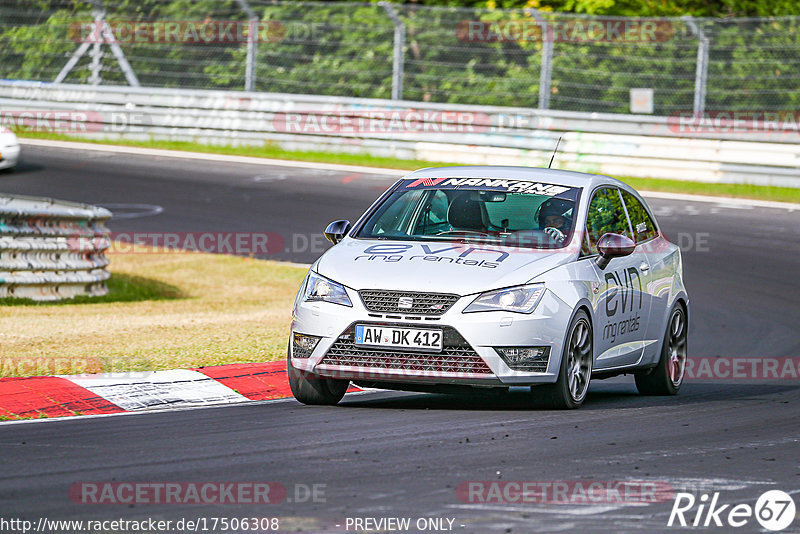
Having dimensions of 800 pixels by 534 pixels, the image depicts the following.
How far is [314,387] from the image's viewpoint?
880 centimetres

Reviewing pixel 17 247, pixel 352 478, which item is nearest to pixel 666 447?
pixel 352 478

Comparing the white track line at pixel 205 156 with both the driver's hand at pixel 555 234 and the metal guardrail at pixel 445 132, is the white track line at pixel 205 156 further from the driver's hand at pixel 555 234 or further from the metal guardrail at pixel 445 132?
the driver's hand at pixel 555 234

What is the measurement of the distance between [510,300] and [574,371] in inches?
31.0

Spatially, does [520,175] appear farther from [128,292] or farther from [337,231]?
[128,292]

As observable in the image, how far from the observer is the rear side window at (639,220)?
10297 mm

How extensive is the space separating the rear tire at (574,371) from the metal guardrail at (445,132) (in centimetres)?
1417

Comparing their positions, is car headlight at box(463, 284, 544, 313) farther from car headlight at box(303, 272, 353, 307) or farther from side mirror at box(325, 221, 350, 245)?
side mirror at box(325, 221, 350, 245)

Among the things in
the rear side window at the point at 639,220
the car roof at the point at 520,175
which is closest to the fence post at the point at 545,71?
the rear side window at the point at 639,220

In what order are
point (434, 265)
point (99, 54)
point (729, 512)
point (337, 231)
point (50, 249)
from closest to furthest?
1. point (729, 512)
2. point (434, 265)
3. point (337, 231)
4. point (50, 249)
5. point (99, 54)

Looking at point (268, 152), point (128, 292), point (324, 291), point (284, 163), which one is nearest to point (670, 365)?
point (324, 291)

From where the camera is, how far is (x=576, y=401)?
349 inches

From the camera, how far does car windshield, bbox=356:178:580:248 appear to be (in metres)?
9.15

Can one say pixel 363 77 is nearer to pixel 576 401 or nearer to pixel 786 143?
pixel 786 143

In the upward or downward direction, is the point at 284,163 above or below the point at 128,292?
above
